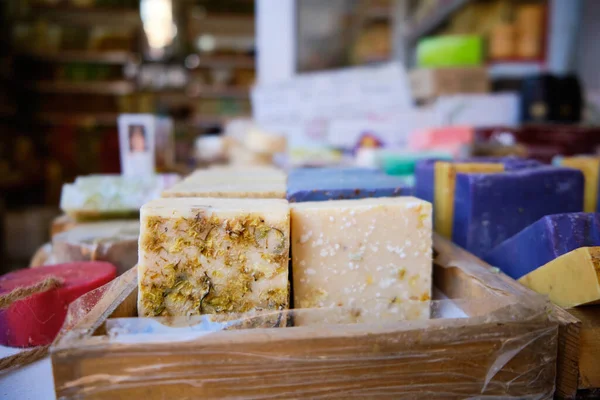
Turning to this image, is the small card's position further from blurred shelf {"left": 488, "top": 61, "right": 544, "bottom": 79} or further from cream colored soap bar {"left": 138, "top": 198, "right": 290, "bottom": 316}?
blurred shelf {"left": 488, "top": 61, "right": 544, "bottom": 79}

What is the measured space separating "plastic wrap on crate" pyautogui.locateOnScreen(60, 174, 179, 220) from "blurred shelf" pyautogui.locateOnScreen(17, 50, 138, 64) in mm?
4260

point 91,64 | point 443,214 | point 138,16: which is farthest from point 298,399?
point 138,16

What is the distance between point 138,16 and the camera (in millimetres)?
5344

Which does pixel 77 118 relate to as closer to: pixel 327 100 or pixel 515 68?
pixel 327 100

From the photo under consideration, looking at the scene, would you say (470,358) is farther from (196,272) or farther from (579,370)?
(196,272)

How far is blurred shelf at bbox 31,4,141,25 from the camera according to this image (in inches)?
197

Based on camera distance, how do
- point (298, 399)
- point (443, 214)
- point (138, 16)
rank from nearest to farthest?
point (298, 399) < point (443, 214) < point (138, 16)

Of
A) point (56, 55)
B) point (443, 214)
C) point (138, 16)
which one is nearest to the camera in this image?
point (443, 214)

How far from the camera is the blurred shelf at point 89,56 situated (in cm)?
486

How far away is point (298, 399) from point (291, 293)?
8.3 inches

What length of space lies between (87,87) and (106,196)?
4.42 m

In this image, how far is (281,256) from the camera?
0.67m

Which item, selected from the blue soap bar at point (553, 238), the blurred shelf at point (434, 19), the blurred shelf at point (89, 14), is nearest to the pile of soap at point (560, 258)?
the blue soap bar at point (553, 238)

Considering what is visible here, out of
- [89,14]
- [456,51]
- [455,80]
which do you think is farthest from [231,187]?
[89,14]
